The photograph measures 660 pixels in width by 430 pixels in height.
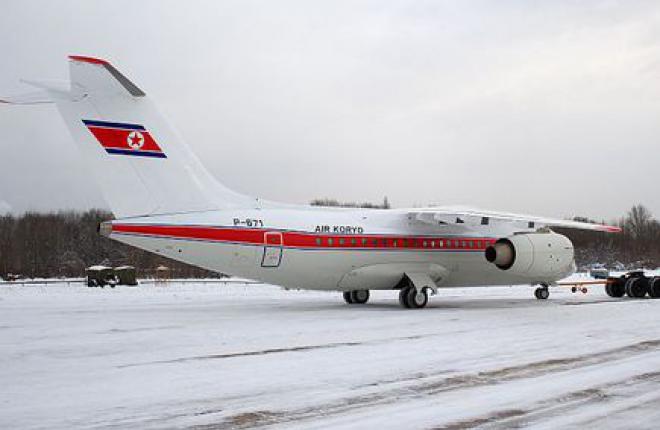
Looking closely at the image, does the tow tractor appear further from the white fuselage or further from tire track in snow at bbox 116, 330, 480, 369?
tire track in snow at bbox 116, 330, 480, 369

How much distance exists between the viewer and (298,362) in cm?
966

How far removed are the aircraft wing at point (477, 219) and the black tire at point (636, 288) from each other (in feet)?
15.0

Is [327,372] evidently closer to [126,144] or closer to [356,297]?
[126,144]

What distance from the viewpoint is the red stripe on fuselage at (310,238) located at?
661 inches

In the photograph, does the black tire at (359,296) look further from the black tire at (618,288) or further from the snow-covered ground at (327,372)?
the black tire at (618,288)

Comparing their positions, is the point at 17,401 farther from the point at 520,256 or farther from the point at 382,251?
the point at 520,256

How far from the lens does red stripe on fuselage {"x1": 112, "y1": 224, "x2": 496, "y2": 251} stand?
16.8 m

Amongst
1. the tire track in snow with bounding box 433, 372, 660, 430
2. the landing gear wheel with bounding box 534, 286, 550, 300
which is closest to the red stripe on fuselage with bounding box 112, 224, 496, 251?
the landing gear wheel with bounding box 534, 286, 550, 300

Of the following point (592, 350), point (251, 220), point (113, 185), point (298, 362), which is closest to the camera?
point (298, 362)

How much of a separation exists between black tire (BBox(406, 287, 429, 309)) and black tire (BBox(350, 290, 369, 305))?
2316 mm

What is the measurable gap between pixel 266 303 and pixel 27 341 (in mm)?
11008

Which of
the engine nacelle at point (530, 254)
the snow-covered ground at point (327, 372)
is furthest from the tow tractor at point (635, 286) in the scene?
the snow-covered ground at point (327, 372)

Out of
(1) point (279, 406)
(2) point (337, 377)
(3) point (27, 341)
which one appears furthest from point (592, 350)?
(3) point (27, 341)

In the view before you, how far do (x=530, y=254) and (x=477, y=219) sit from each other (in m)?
2.79
